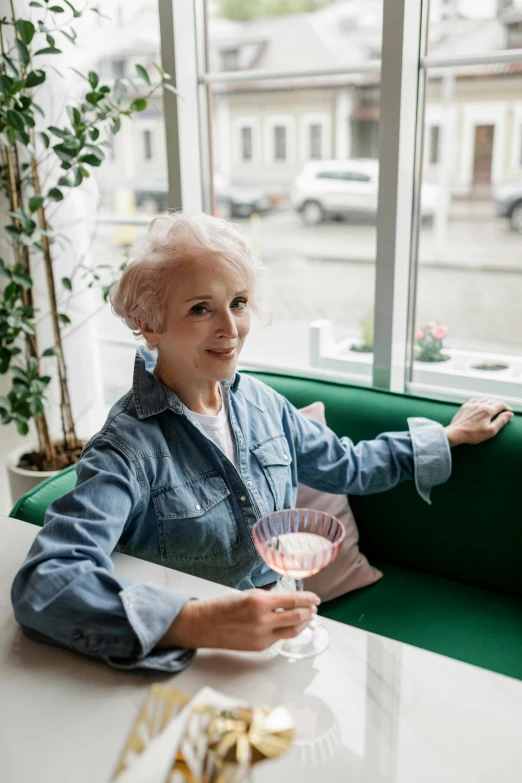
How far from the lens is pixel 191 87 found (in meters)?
2.52

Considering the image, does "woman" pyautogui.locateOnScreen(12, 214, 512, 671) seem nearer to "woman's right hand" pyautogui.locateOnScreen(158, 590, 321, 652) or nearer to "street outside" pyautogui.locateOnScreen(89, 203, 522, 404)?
"woman's right hand" pyautogui.locateOnScreen(158, 590, 321, 652)

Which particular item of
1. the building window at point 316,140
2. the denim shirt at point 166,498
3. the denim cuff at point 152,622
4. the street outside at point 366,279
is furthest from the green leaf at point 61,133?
the denim cuff at point 152,622

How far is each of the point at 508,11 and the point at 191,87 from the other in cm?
106

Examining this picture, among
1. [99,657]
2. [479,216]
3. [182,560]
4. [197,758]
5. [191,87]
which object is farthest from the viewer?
[191,87]

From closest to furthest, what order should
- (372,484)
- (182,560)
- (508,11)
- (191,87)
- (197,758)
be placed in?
1. (197,758)
2. (182,560)
3. (372,484)
4. (508,11)
5. (191,87)

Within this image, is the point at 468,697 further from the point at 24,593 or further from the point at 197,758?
the point at 24,593

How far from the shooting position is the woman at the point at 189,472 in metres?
0.99

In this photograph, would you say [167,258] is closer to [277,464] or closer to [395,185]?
[277,464]

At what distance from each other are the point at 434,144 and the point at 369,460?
3.41 feet

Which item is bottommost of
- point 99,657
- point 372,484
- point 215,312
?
point 372,484

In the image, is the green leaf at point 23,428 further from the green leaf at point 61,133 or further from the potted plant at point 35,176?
the green leaf at point 61,133

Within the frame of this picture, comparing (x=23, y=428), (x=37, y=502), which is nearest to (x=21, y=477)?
(x=23, y=428)

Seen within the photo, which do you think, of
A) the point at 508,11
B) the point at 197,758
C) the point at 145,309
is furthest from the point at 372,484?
the point at 508,11

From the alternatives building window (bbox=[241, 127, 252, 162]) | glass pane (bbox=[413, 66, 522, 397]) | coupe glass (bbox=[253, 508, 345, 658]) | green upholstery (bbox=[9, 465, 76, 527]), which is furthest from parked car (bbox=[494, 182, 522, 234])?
green upholstery (bbox=[9, 465, 76, 527])
